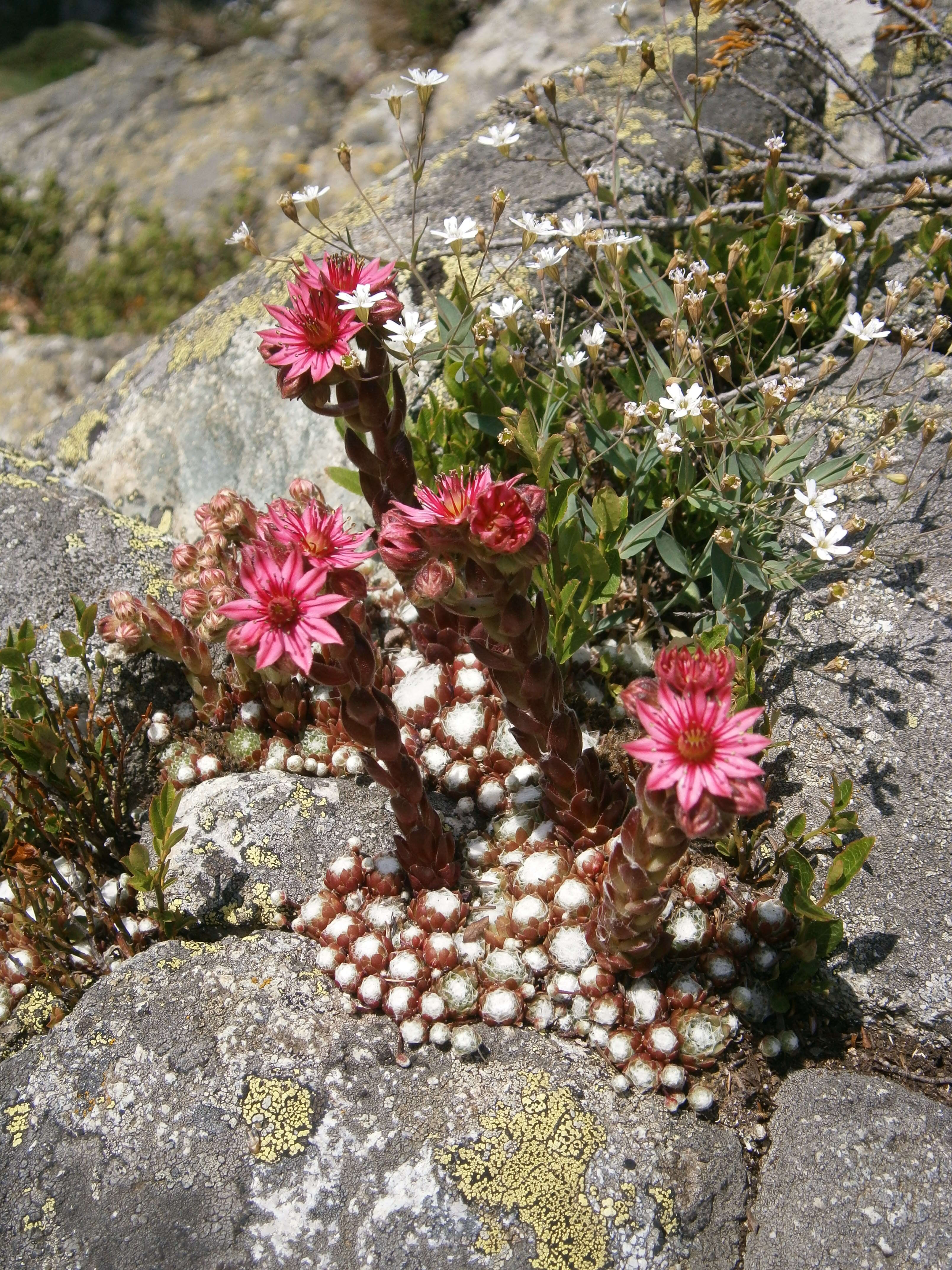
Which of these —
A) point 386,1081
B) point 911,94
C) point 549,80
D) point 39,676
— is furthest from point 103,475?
point 911,94

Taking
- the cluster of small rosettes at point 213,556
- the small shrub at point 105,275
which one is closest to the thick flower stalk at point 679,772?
the cluster of small rosettes at point 213,556

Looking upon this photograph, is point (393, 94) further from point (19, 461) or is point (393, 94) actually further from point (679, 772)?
point (679, 772)

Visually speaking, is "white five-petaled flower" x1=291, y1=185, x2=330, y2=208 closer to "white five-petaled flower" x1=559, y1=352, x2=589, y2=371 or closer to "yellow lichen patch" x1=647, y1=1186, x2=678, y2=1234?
"white five-petaled flower" x1=559, y1=352, x2=589, y2=371

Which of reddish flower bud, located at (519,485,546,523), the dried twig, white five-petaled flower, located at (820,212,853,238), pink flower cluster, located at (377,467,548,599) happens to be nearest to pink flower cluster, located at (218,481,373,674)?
pink flower cluster, located at (377,467,548,599)

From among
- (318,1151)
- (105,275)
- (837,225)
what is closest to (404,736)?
(318,1151)

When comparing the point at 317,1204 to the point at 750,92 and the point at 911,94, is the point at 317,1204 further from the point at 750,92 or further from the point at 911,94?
the point at 750,92

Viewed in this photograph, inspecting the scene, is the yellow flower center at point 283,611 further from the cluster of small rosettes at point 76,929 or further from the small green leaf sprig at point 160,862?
the cluster of small rosettes at point 76,929
